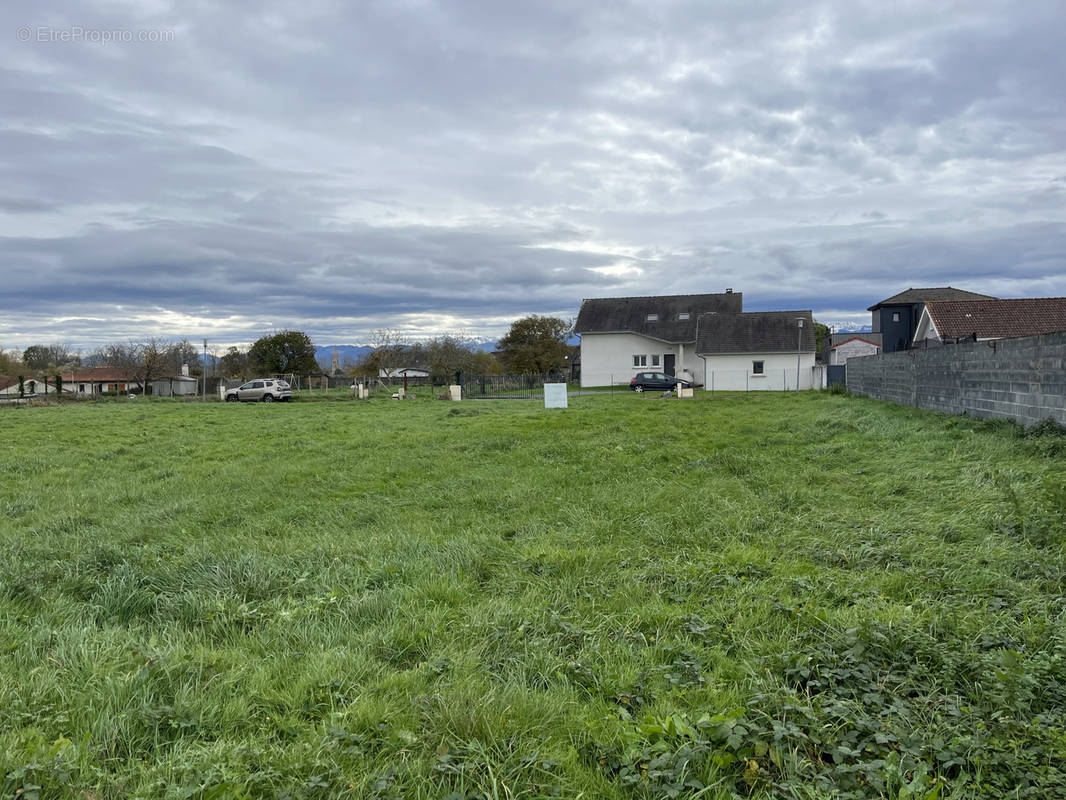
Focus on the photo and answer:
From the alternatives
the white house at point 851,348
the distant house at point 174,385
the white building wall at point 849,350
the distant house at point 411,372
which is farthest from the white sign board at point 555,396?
the white building wall at point 849,350

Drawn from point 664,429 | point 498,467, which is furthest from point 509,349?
point 498,467

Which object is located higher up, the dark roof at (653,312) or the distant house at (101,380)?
the dark roof at (653,312)

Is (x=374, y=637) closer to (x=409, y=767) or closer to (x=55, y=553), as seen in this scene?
(x=409, y=767)

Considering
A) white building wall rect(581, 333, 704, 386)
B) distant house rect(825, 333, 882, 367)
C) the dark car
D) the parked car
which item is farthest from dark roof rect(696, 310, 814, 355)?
distant house rect(825, 333, 882, 367)

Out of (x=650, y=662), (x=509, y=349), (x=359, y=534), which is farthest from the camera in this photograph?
(x=509, y=349)

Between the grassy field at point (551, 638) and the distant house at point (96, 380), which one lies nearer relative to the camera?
the grassy field at point (551, 638)

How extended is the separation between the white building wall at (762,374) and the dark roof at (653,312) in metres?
3.84

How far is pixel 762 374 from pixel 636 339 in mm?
8225

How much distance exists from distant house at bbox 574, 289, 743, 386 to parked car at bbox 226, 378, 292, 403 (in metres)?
18.2

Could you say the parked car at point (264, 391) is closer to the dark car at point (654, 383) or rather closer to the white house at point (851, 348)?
the dark car at point (654, 383)

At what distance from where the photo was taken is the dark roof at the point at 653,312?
40.2 meters

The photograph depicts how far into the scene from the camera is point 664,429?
13016 millimetres

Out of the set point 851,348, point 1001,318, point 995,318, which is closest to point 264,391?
point 995,318

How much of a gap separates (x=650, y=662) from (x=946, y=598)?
198 cm
